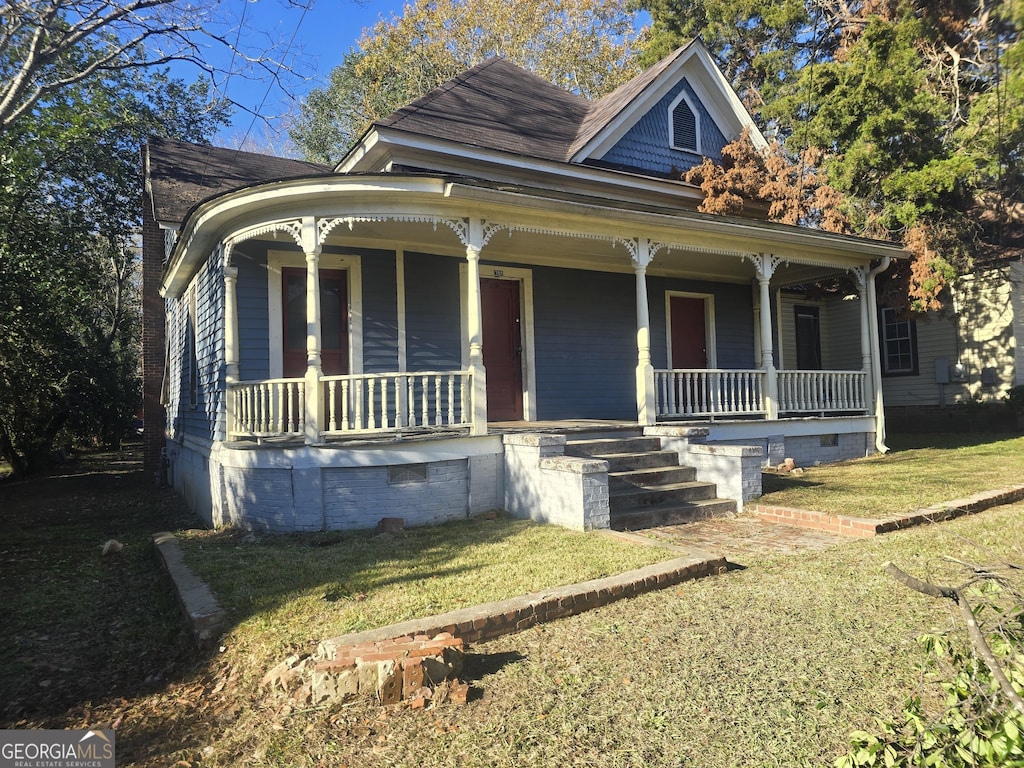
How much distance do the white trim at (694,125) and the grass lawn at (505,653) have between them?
30.4 ft

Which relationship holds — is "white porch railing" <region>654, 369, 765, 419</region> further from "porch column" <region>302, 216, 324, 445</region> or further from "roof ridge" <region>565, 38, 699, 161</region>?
"porch column" <region>302, 216, 324, 445</region>

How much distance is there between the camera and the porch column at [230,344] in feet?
26.1

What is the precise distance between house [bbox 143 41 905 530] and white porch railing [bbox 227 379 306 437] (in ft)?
0.14

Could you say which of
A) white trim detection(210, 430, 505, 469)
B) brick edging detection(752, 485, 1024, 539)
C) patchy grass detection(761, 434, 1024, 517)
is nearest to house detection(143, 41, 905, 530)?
white trim detection(210, 430, 505, 469)

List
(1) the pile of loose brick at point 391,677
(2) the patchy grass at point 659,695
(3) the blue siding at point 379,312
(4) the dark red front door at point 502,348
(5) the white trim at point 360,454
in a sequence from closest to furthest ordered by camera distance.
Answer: (2) the patchy grass at point 659,695, (1) the pile of loose brick at point 391,677, (5) the white trim at point 360,454, (3) the blue siding at point 379,312, (4) the dark red front door at point 502,348

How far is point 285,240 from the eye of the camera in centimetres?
859

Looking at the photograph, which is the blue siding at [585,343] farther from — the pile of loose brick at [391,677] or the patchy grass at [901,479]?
the pile of loose brick at [391,677]

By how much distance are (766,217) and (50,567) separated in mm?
13448

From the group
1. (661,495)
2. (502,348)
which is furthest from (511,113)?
(661,495)

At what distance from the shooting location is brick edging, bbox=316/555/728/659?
371 cm

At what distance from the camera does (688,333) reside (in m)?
12.5

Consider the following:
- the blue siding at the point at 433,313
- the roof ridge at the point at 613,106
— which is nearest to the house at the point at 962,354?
the roof ridge at the point at 613,106

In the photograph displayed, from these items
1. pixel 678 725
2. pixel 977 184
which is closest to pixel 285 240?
pixel 678 725

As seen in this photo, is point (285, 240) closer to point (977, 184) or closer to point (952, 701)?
point (952, 701)
